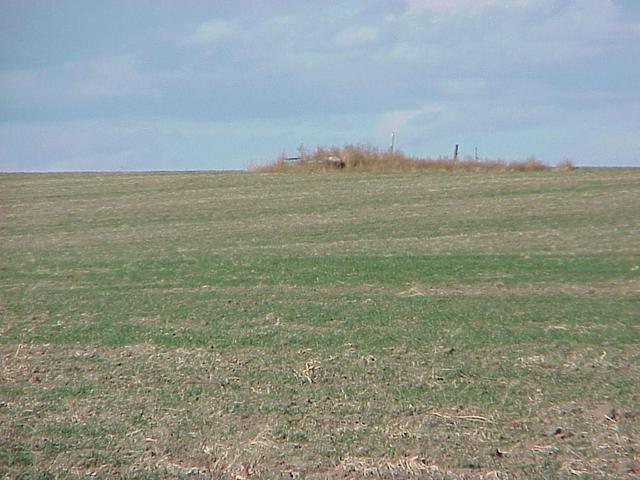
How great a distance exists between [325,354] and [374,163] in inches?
998

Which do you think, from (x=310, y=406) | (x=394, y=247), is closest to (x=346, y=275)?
(x=394, y=247)

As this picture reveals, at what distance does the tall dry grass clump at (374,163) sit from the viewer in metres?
33.4

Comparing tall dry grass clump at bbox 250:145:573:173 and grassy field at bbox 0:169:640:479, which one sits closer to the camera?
grassy field at bbox 0:169:640:479

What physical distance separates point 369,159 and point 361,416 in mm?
27035

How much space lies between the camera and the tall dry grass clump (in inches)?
1316

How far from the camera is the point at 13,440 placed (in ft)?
22.8

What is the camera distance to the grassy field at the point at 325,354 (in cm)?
659

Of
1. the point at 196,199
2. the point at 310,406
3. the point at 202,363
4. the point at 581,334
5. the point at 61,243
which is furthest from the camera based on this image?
the point at 196,199

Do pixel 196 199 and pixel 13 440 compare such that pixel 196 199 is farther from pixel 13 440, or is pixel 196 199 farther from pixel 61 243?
pixel 13 440

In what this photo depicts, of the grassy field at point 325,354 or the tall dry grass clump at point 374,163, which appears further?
the tall dry grass clump at point 374,163

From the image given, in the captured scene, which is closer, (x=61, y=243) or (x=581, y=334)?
(x=581, y=334)

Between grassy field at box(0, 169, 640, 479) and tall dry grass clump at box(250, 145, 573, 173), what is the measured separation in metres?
14.9

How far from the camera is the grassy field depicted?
6594 millimetres

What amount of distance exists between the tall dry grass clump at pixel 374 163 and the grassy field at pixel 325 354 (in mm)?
14890
